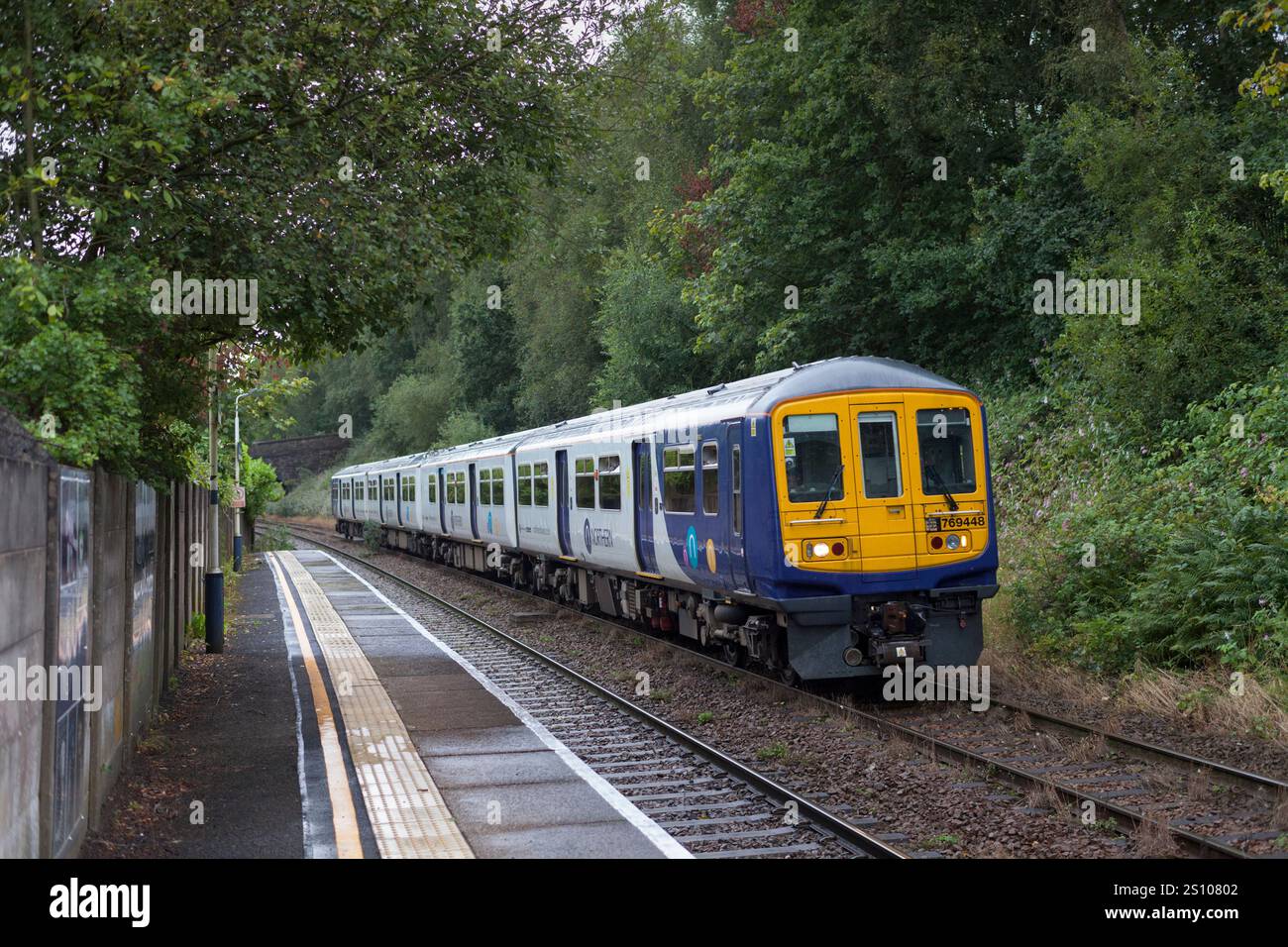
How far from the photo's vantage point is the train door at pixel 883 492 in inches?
431

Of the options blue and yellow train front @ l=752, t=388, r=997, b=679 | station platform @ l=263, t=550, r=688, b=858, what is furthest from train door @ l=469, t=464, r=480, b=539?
blue and yellow train front @ l=752, t=388, r=997, b=679

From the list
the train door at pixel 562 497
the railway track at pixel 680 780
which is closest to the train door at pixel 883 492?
the railway track at pixel 680 780

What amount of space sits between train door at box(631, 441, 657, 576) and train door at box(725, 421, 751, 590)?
2628 millimetres

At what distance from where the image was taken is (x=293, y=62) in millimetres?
8820

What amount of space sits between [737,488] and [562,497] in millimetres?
7454

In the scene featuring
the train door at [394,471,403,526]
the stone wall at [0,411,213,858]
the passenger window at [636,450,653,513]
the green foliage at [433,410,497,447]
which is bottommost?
the stone wall at [0,411,213,858]

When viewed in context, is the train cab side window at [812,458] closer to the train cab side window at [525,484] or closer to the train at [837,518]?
the train at [837,518]

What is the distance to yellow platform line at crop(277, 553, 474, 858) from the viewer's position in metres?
7.04

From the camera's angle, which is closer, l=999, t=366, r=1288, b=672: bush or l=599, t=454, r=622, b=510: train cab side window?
l=999, t=366, r=1288, b=672: bush

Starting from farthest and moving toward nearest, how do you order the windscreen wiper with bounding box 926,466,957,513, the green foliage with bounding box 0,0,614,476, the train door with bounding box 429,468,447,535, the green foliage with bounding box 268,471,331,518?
the green foliage with bounding box 268,471,331,518, the train door with bounding box 429,468,447,535, the windscreen wiper with bounding box 926,466,957,513, the green foliage with bounding box 0,0,614,476

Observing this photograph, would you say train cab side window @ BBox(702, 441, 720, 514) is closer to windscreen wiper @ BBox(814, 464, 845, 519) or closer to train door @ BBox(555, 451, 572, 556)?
windscreen wiper @ BBox(814, 464, 845, 519)

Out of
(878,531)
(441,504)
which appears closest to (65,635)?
(878,531)

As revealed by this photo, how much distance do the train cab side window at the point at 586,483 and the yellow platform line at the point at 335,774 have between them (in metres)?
4.13

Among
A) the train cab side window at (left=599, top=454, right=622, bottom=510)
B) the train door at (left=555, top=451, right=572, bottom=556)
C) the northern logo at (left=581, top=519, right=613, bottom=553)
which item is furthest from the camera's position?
the train door at (left=555, top=451, right=572, bottom=556)
